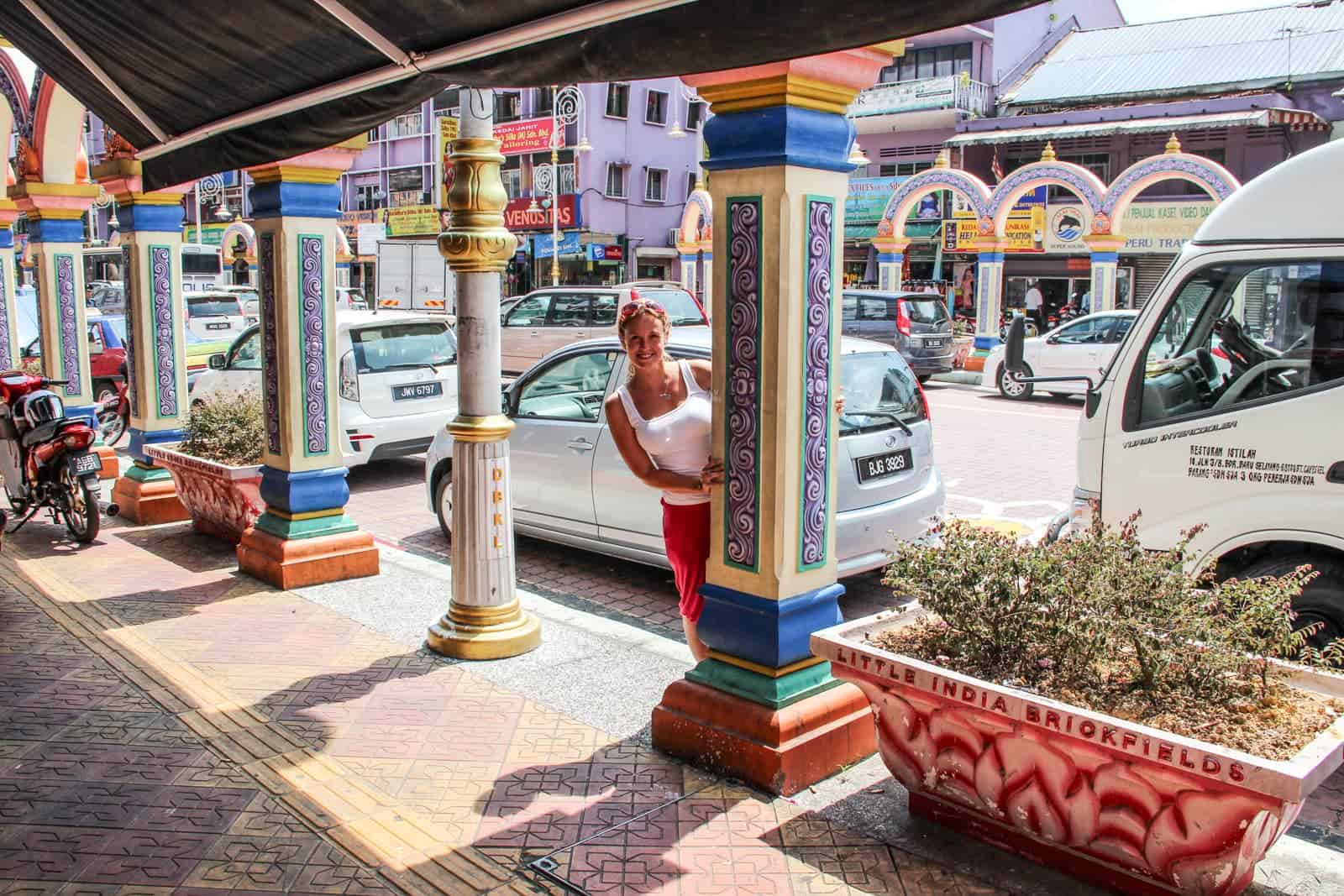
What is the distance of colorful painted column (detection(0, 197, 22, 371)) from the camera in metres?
12.3

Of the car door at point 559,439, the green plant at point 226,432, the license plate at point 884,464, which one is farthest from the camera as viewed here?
the green plant at point 226,432

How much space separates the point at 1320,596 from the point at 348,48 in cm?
472

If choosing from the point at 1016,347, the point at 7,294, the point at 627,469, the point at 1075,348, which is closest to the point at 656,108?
the point at 1075,348

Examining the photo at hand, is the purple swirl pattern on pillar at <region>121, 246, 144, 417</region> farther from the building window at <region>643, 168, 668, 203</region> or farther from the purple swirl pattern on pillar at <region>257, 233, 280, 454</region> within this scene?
the building window at <region>643, 168, 668, 203</region>

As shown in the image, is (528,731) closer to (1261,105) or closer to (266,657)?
(266,657)

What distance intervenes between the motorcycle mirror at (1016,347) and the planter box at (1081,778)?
7.64ft

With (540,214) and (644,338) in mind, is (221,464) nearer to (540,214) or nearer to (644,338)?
Answer: (644,338)

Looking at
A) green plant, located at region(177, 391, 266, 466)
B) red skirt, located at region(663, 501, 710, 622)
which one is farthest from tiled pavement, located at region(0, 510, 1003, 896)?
green plant, located at region(177, 391, 266, 466)

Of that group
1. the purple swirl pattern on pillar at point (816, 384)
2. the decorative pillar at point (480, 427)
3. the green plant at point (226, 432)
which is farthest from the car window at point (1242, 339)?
the green plant at point (226, 432)

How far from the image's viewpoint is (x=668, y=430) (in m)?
4.39

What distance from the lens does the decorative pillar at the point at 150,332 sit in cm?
911

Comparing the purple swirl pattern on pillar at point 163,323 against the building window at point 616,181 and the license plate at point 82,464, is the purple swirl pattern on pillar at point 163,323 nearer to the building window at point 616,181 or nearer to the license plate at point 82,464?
the license plate at point 82,464

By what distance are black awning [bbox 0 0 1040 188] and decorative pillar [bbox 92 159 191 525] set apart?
2.04m

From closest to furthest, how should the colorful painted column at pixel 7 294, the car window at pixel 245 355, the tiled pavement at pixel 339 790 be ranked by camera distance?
the tiled pavement at pixel 339 790 < the car window at pixel 245 355 < the colorful painted column at pixel 7 294
